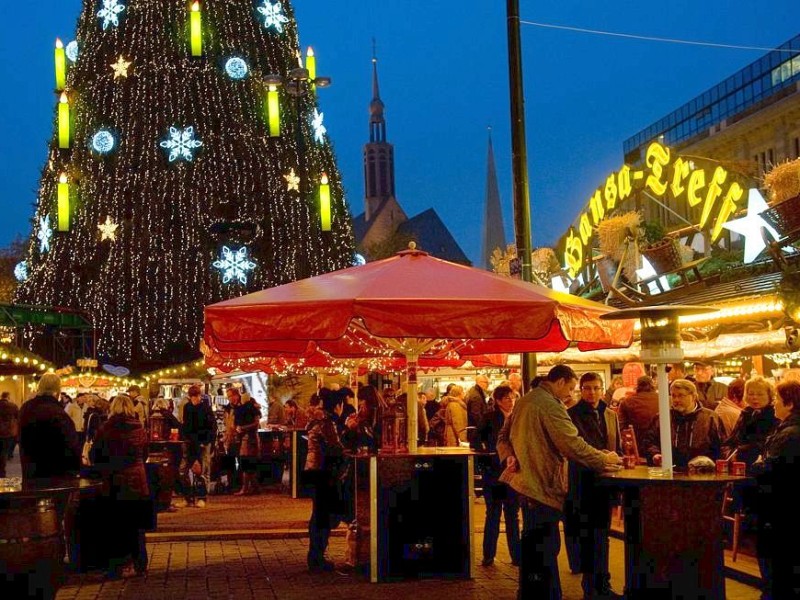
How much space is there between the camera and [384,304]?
27.7 feet

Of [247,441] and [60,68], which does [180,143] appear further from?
[247,441]

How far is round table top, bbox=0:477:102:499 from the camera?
7.65 metres

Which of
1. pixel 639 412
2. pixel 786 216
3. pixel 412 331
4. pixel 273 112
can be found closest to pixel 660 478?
pixel 412 331

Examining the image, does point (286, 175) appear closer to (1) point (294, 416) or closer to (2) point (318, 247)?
(2) point (318, 247)

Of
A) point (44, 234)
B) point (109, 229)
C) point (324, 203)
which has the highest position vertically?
point (324, 203)

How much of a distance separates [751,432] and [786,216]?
10.9ft

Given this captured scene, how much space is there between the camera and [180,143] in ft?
136

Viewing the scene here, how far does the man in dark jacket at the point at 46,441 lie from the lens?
9.49 meters

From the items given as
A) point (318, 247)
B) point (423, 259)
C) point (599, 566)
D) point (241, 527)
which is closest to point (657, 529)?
point (599, 566)

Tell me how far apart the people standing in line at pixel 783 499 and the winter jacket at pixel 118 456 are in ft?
19.6

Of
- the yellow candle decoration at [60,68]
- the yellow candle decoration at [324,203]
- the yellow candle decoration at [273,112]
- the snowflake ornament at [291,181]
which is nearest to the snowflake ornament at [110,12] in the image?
the yellow candle decoration at [60,68]

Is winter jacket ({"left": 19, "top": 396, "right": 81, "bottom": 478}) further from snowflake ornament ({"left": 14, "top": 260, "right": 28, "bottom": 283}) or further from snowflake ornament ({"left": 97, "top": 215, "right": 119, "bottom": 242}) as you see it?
snowflake ornament ({"left": 14, "top": 260, "right": 28, "bottom": 283})

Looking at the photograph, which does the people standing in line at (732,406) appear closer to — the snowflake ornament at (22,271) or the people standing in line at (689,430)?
the people standing in line at (689,430)

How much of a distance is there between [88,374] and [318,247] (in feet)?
41.5
